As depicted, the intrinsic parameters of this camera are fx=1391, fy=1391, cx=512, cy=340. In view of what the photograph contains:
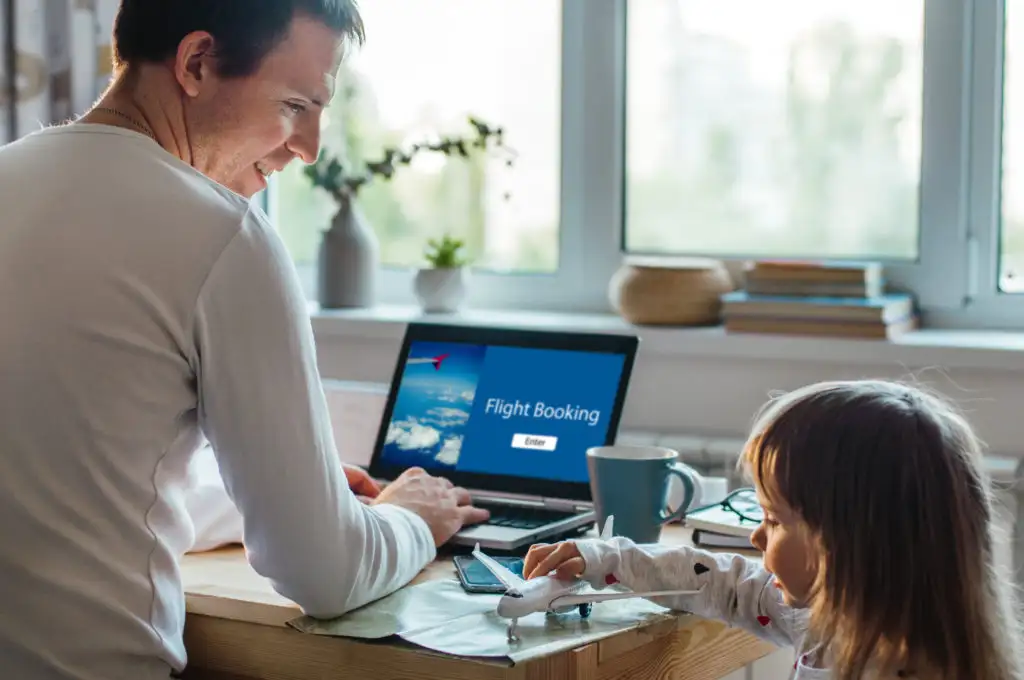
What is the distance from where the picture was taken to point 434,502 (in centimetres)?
154

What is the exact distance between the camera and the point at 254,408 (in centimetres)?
120

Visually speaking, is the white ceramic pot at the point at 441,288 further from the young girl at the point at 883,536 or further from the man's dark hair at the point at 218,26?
the young girl at the point at 883,536

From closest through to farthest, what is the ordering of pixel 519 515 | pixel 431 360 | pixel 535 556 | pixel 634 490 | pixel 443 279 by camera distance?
pixel 535 556 < pixel 634 490 < pixel 519 515 < pixel 431 360 < pixel 443 279

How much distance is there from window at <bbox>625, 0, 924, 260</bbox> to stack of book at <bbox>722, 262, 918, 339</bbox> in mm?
179

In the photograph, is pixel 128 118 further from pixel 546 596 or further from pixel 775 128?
pixel 775 128

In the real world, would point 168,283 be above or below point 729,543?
above

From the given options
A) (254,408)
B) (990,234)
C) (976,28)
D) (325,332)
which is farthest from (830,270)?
(254,408)

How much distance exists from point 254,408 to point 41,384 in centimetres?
18

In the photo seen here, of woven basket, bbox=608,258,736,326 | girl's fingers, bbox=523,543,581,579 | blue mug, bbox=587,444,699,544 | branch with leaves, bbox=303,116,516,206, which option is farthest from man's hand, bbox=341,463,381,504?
branch with leaves, bbox=303,116,516,206

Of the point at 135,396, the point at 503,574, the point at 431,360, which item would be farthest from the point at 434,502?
the point at 135,396

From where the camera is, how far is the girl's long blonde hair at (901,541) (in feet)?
3.72

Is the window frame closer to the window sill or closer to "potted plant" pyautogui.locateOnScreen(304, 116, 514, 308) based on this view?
the window sill

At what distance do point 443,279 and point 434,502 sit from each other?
1.03 m

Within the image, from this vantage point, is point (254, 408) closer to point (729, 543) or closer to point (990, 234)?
point (729, 543)
